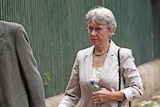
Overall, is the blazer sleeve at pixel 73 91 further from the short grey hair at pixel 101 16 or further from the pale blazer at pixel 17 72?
the pale blazer at pixel 17 72

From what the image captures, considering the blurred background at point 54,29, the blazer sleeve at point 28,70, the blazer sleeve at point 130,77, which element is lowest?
the blurred background at point 54,29

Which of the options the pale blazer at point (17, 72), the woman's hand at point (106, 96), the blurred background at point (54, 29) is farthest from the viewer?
the blurred background at point (54, 29)

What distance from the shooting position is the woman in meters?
4.66

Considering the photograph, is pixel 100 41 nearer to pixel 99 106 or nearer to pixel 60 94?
pixel 99 106

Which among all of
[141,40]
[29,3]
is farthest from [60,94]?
[141,40]

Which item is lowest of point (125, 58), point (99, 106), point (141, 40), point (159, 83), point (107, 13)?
point (159, 83)

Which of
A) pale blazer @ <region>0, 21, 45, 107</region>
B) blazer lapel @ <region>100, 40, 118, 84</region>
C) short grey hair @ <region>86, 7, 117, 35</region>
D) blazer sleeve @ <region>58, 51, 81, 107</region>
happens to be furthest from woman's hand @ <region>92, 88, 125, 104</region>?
pale blazer @ <region>0, 21, 45, 107</region>

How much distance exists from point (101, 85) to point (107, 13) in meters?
0.62

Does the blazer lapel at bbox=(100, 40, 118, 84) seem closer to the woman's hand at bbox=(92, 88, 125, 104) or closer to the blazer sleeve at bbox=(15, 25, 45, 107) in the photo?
the woman's hand at bbox=(92, 88, 125, 104)

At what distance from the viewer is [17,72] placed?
3.77 meters

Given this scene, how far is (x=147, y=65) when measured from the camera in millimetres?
12578

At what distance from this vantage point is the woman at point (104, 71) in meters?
4.66

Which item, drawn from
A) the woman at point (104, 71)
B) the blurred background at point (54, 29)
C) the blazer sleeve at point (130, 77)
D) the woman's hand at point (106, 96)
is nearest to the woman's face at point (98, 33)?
the woman at point (104, 71)

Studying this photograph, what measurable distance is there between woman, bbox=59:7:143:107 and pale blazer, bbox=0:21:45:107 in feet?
2.96
